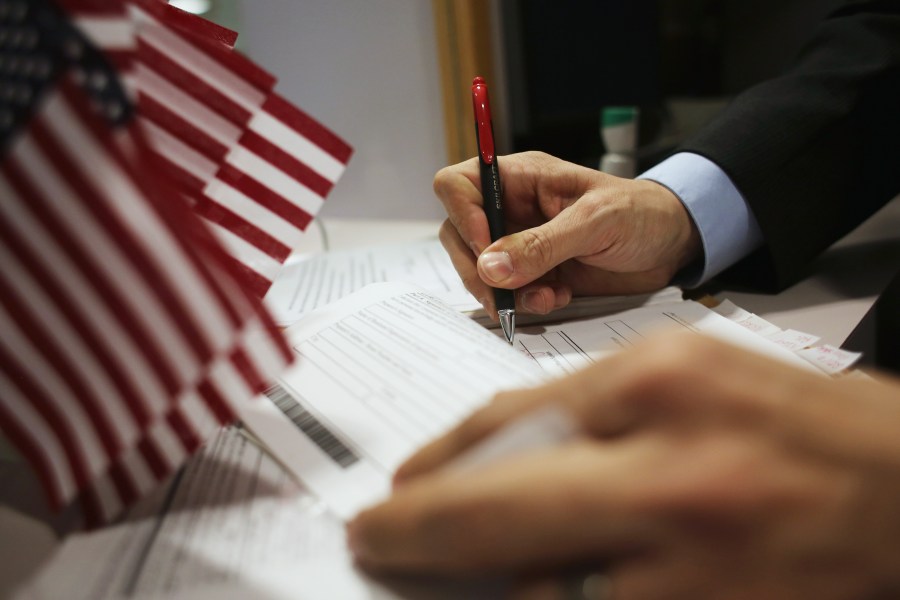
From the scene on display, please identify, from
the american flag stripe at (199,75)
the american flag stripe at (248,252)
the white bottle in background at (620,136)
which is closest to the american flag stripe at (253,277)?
the american flag stripe at (248,252)

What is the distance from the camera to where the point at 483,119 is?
2.18ft

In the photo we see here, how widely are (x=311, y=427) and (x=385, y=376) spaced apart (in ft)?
0.22

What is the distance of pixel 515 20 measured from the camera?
1352mm

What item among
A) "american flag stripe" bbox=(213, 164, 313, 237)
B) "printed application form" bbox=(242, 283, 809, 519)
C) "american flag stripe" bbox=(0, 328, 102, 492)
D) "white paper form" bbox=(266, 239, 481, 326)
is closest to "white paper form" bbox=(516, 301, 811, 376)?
"printed application form" bbox=(242, 283, 809, 519)

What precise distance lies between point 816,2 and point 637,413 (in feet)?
5.21

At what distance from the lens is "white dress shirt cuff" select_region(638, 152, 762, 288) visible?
736 millimetres

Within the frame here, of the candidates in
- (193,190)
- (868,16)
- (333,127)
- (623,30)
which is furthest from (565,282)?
(623,30)

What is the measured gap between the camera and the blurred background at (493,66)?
1244 mm

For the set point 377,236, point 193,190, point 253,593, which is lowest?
point 377,236

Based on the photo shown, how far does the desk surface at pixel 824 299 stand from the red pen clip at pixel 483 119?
0.34m

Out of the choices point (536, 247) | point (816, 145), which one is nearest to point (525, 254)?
point (536, 247)

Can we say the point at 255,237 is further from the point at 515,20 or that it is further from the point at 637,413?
the point at 515,20

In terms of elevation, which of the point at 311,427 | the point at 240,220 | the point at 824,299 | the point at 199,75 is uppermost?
the point at 199,75

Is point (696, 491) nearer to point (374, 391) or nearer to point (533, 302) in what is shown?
point (374, 391)
